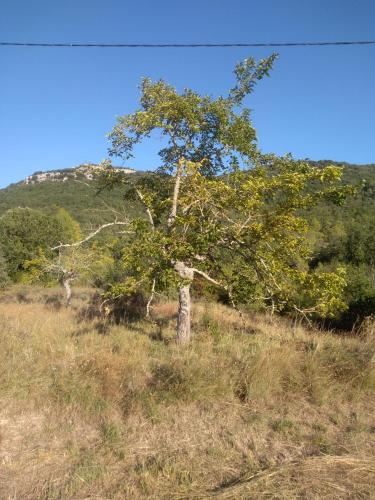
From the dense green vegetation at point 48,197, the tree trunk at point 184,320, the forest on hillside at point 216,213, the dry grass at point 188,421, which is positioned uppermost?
the dense green vegetation at point 48,197

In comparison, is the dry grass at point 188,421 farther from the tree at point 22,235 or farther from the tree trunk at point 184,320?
the tree at point 22,235

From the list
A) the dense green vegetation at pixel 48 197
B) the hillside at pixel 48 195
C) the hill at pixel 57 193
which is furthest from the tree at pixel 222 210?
the dense green vegetation at pixel 48 197

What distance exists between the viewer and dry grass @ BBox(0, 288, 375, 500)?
10.1 ft

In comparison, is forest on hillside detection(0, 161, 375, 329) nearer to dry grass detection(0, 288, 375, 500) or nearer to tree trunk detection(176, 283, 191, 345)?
tree trunk detection(176, 283, 191, 345)

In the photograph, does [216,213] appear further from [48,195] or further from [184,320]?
[48,195]

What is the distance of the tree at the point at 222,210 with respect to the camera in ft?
19.3

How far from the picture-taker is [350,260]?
98.8ft

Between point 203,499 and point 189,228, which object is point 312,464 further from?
point 189,228

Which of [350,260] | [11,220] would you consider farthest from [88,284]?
[350,260]

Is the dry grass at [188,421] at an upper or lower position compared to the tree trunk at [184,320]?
lower

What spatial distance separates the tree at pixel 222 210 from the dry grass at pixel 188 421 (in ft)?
3.85

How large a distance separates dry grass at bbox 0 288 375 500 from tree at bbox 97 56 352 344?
46.2 inches

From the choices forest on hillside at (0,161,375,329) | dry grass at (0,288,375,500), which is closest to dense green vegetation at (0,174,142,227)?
forest on hillside at (0,161,375,329)

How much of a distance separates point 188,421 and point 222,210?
361 centimetres
